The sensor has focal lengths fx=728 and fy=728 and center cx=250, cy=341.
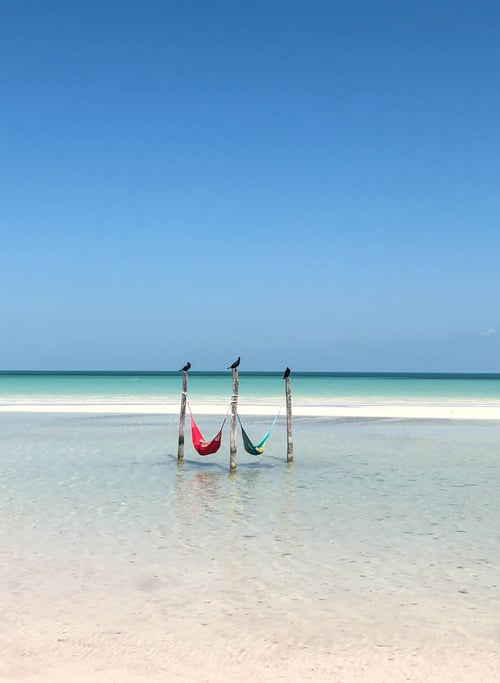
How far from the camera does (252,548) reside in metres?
8.75

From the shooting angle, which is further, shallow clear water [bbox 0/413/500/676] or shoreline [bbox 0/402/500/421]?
shoreline [bbox 0/402/500/421]

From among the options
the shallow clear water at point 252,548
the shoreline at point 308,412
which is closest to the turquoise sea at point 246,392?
the shoreline at point 308,412

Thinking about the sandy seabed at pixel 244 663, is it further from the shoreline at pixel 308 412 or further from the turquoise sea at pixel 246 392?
the turquoise sea at pixel 246 392

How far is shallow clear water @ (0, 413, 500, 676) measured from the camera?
6184mm

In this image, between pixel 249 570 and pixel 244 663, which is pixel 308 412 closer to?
pixel 249 570

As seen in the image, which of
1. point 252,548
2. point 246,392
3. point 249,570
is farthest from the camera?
point 246,392

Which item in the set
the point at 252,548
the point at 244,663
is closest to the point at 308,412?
the point at 252,548

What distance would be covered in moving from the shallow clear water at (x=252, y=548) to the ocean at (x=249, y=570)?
26mm

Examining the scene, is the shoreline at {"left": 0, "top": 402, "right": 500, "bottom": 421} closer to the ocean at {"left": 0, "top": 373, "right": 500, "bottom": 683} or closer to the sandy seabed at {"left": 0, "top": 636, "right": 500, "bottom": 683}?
the ocean at {"left": 0, "top": 373, "right": 500, "bottom": 683}

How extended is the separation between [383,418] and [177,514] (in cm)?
2116

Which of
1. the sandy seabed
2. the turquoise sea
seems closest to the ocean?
the sandy seabed

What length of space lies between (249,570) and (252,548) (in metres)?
0.93

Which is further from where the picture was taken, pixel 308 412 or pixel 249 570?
pixel 308 412

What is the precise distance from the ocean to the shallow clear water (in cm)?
3
